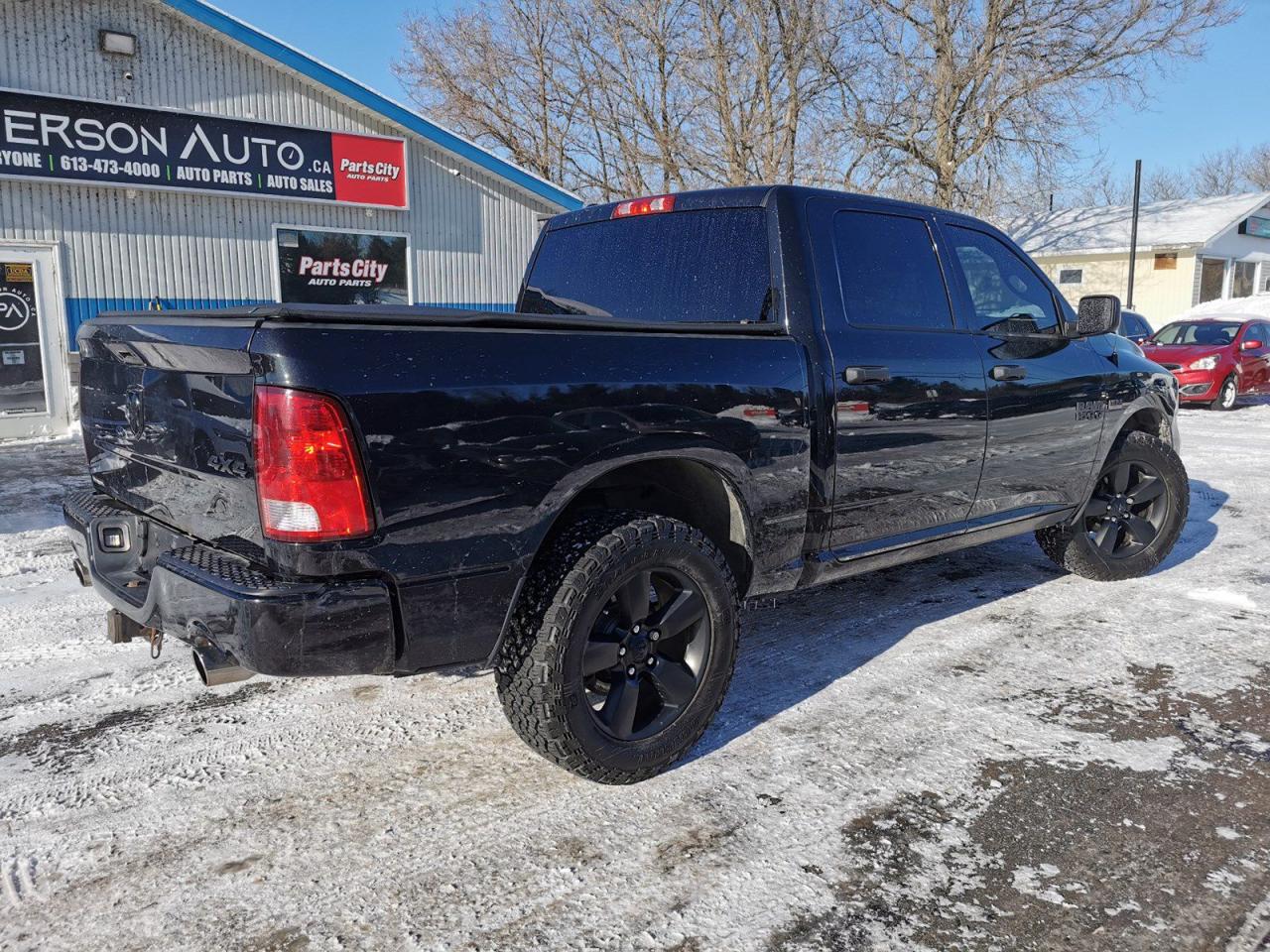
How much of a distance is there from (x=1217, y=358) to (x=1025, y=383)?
1391cm

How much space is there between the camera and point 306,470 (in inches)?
90.6

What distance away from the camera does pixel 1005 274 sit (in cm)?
446

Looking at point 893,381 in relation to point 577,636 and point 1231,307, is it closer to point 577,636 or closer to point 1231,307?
point 577,636

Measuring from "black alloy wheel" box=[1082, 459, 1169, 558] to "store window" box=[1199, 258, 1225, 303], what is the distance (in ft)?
106

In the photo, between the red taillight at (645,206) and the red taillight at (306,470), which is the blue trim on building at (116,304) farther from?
the red taillight at (306,470)

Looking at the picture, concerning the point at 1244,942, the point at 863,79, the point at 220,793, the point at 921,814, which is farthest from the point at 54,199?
the point at 863,79

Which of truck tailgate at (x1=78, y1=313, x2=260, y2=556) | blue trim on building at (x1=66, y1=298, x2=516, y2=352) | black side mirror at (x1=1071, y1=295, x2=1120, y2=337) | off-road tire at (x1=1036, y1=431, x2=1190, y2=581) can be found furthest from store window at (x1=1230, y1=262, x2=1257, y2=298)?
truck tailgate at (x1=78, y1=313, x2=260, y2=556)

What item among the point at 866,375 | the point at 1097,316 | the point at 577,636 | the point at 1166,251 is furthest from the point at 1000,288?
the point at 1166,251

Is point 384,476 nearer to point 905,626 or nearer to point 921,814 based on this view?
point 921,814

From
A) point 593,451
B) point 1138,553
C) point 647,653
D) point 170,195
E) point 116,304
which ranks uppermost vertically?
point 170,195

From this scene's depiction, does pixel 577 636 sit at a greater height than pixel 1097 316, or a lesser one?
lesser

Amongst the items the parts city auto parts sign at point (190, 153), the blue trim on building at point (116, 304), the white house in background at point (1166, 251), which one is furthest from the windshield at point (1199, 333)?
the white house in background at point (1166, 251)

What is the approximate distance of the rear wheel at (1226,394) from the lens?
15805 millimetres

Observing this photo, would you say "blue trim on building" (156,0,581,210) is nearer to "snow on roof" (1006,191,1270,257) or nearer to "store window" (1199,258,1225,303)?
"snow on roof" (1006,191,1270,257)
